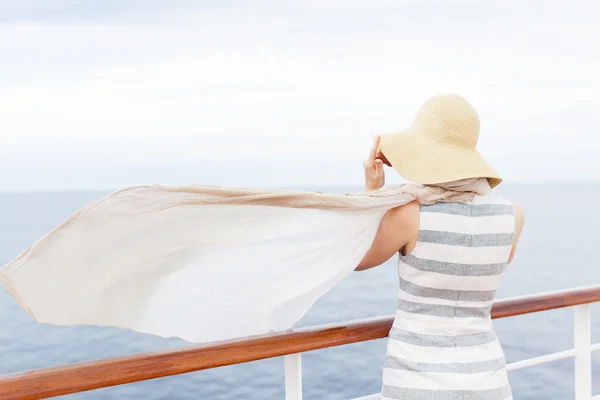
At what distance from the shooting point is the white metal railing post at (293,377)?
5.27ft

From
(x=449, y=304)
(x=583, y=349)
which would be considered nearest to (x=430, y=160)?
(x=449, y=304)

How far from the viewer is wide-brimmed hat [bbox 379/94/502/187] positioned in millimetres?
1471

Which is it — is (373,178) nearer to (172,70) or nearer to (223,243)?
(223,243)

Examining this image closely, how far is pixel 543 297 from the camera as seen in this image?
1.99m

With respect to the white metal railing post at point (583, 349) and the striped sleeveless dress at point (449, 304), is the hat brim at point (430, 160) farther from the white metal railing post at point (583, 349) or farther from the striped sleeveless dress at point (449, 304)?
the white metal railing post at point (583, 349)

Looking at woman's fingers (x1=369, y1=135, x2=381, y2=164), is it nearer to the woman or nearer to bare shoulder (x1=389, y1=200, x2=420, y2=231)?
the woman

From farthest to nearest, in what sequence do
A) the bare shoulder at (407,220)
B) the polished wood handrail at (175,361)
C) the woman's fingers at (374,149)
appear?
1. the woman's fingers at (374,149)
2. the bare shoulder at (407,220)
3. the polished wood handrail at (175,361)

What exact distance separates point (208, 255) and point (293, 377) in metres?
0.40

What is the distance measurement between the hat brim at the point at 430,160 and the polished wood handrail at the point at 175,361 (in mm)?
410

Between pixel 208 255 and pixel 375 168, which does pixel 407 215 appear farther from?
pixel 208 255

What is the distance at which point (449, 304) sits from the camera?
1.49 metres

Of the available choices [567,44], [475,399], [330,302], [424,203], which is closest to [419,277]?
[424,203]

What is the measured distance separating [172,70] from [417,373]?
8712 centimetres

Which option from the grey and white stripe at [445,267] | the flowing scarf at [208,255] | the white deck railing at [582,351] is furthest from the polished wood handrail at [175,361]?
the white deck railing at [582,351]
